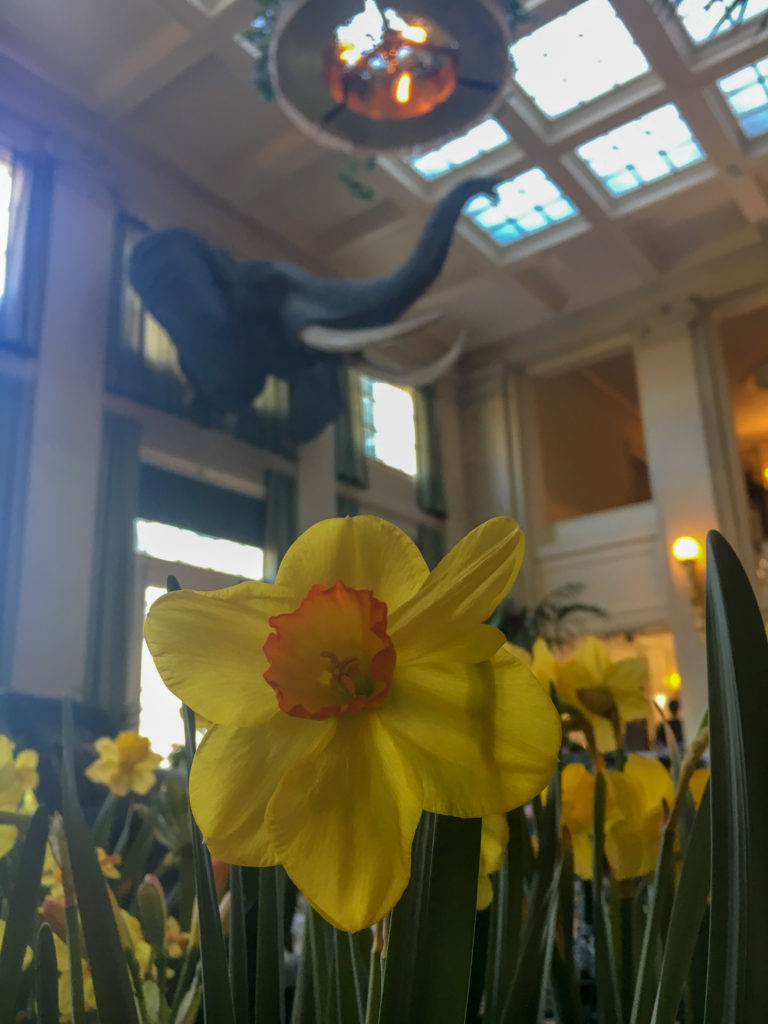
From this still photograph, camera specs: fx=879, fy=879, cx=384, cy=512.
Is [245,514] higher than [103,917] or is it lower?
higher

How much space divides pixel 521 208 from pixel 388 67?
425 centimetres

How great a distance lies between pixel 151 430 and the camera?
6105 mm

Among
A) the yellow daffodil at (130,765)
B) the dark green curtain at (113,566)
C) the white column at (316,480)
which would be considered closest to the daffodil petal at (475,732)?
the yellow daffodil at (130,765)

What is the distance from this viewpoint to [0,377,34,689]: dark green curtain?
4.69m

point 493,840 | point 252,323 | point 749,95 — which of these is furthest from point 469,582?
point 749,95

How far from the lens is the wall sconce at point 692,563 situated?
7.39m

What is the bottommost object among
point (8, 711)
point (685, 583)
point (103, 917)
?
point (103, 917)

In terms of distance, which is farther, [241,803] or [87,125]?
[87,125]

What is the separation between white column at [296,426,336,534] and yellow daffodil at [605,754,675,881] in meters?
6.40

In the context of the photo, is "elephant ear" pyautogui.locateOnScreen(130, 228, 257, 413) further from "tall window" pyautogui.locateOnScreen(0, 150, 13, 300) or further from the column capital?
the column capital

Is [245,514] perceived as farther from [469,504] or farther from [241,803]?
[241,803]

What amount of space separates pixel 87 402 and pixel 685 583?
5.09 m

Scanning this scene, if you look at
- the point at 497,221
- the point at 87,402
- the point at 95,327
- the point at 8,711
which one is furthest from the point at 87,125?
the point at 8,711

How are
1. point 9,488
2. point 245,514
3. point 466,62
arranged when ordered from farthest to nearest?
1. point 245,514
2. point 9,488
3. point 466,62
